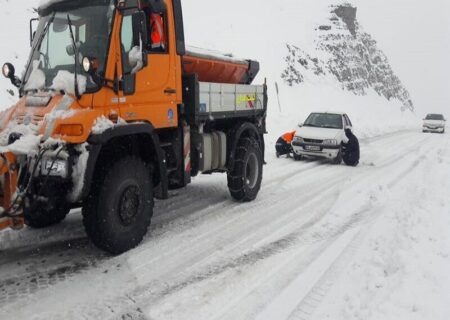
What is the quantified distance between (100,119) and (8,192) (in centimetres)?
119

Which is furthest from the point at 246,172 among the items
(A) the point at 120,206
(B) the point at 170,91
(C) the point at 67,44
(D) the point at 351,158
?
(D) the point at 351,158

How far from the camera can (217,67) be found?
7387mm

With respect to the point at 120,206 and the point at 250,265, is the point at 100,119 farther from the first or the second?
the point at 250,265

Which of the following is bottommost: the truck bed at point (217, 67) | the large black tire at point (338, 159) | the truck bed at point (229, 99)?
the large black tire at point (338, 159)

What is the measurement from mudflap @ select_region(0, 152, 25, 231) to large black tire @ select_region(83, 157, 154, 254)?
2.53 ft

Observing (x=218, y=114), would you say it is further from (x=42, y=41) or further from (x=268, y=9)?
(x=268, y=9)

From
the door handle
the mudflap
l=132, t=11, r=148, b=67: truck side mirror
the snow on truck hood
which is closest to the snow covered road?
the mudflap

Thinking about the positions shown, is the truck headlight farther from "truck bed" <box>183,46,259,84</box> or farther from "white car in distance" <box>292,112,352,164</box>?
"white car in distance" <box>292,112,352,164</box>

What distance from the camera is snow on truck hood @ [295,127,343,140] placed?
1296 cm

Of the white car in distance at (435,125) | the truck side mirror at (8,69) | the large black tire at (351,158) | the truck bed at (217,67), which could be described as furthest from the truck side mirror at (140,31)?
the white car in distance at (435,125)

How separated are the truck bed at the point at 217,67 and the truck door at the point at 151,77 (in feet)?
2.44

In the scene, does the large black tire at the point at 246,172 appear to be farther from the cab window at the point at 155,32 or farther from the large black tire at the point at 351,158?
the large black tire at the point at 351,158

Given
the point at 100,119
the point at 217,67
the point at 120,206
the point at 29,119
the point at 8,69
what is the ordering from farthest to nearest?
the point at 217,67 < the point at 8,69 < the point at 120,206 < the point at 100,119 < the point at 29,119

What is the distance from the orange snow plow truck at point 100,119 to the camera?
170 inches
